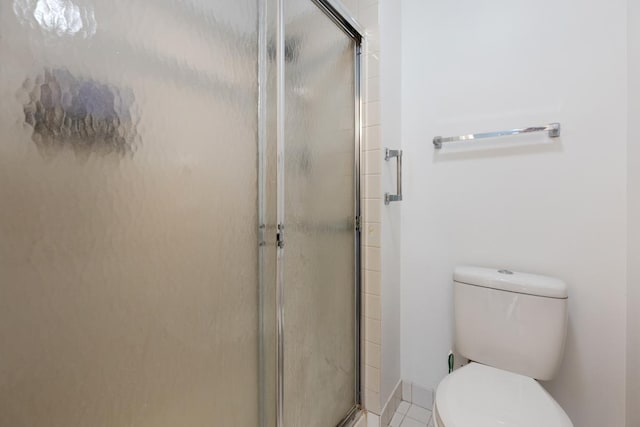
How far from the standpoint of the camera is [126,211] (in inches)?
23.4

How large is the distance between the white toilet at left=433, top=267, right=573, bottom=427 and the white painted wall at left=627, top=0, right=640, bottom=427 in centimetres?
23

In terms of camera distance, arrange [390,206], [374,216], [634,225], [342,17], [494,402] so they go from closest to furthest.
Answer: [494,402] → [634,225] → [342,17] → [374,216] → [390,206]

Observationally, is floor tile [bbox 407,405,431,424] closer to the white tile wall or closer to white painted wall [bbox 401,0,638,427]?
white painted wall [bbox 401,0,638,427]

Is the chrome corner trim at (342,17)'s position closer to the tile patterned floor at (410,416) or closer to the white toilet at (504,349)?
the white toilet at (504,349)

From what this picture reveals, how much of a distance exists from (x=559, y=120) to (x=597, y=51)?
0.28 m

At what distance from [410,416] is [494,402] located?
0.67m

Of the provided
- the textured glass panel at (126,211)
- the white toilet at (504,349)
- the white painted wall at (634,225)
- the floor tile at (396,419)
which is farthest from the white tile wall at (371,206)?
the white painted wall at (634,225)

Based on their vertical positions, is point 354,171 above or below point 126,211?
above

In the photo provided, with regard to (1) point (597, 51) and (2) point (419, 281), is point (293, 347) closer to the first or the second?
(2) point (419, 281)

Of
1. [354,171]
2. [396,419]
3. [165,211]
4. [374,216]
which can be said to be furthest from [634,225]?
[165,211]

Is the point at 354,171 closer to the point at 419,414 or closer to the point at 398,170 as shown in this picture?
the point at 398,170

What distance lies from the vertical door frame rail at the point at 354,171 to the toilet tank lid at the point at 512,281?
18.9 inches

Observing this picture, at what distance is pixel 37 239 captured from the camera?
49cm

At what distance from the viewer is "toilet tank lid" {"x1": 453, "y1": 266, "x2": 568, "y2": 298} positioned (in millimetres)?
1130
